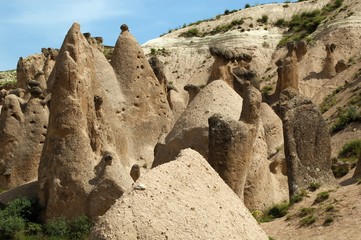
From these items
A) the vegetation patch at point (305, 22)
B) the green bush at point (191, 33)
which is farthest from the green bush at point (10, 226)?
the green bush at point (191, 33)

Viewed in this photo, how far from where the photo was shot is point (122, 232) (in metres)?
10.4

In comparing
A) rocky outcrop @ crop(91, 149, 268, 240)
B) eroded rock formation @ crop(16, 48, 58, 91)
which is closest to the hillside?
rocky outcrop @ crop(91, 149, 268, 240)

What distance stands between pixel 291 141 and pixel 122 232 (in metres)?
9.53

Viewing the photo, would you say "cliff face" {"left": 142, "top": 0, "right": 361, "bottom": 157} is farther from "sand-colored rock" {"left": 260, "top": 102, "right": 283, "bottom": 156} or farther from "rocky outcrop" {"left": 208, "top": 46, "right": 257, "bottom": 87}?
"sand-colored rock" {"left": 260, "top": 102, "right": 283, "bottom": 156}

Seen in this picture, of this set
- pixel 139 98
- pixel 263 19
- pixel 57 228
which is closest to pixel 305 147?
pixel 57 228

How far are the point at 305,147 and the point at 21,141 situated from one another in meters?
10.3

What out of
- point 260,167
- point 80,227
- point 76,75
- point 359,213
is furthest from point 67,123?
point 359,213

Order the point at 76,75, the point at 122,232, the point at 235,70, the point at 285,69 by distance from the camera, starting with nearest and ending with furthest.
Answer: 1. the point at 122,232
2. the point at 76,75
3. the point at 235,70
4. the point at 285,69

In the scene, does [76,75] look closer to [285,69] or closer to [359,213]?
[359,213]

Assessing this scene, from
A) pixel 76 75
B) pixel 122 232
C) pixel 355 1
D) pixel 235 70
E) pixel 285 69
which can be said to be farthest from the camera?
pixel 355 1

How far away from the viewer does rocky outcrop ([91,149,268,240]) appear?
34.5 ft

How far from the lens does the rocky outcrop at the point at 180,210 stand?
10508mm

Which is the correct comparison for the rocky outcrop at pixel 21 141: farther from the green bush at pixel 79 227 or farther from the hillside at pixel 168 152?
the green bush at pixel 79 227

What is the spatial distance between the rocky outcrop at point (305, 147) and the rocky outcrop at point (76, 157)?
3778 mm
